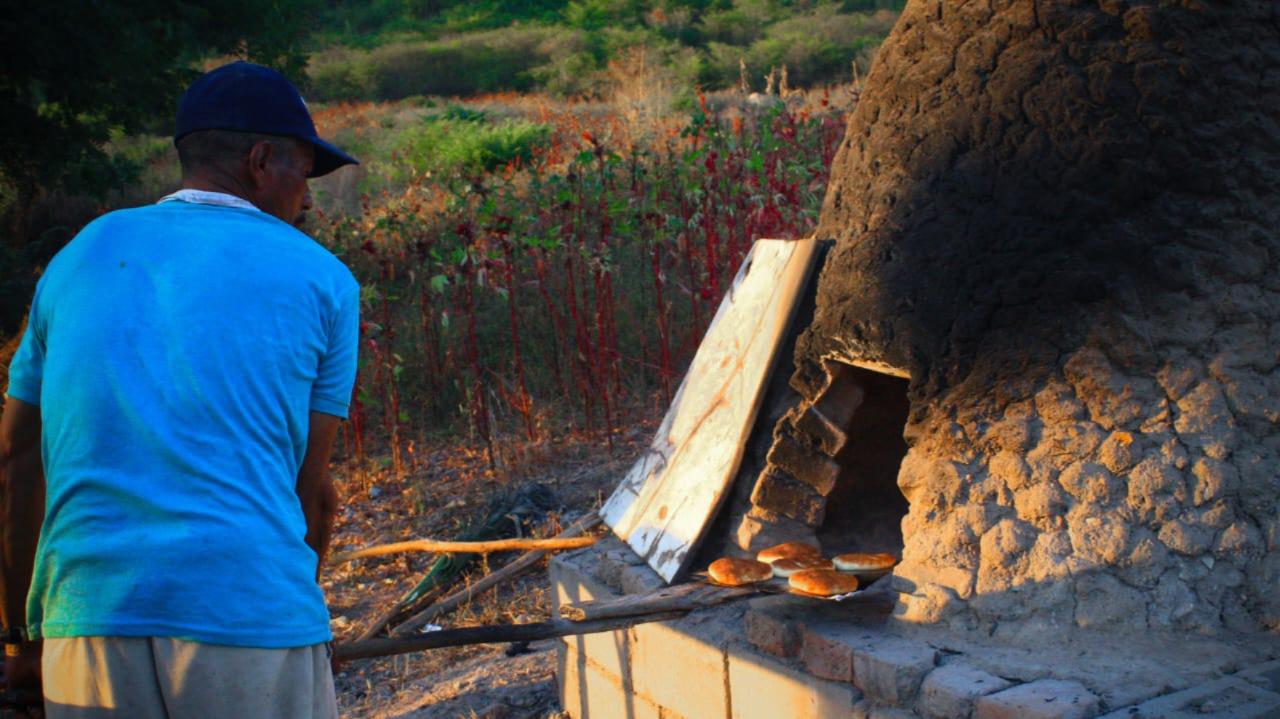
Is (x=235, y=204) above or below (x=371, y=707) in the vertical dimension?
above

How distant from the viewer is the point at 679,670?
344 cm

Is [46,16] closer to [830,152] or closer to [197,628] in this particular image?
[830,152]

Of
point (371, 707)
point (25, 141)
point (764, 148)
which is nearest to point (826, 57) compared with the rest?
point (764, 148)

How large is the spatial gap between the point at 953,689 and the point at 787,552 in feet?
2.50

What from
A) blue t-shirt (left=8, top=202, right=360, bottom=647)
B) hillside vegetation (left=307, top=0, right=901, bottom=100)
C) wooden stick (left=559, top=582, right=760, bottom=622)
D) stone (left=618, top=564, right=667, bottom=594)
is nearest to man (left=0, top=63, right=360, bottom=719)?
blue t-shirt (left=8, top=202, right=360, bottom=647)

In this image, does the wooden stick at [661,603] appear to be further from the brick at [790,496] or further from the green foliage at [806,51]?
the green foliage at [806,51]

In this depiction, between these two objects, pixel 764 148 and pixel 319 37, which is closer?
pixel 764 148

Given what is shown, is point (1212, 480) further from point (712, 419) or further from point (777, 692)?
point (712, 419)

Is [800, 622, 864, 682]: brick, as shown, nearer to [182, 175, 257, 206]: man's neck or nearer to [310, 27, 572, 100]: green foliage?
[182, 175, 257, 206]: man's neck

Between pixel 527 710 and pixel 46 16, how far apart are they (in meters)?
7.39

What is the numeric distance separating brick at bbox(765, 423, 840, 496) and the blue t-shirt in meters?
1.63

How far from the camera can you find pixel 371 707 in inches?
178

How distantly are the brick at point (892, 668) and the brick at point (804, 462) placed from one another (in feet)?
2.02

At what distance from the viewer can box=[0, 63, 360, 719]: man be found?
195 centimetres
